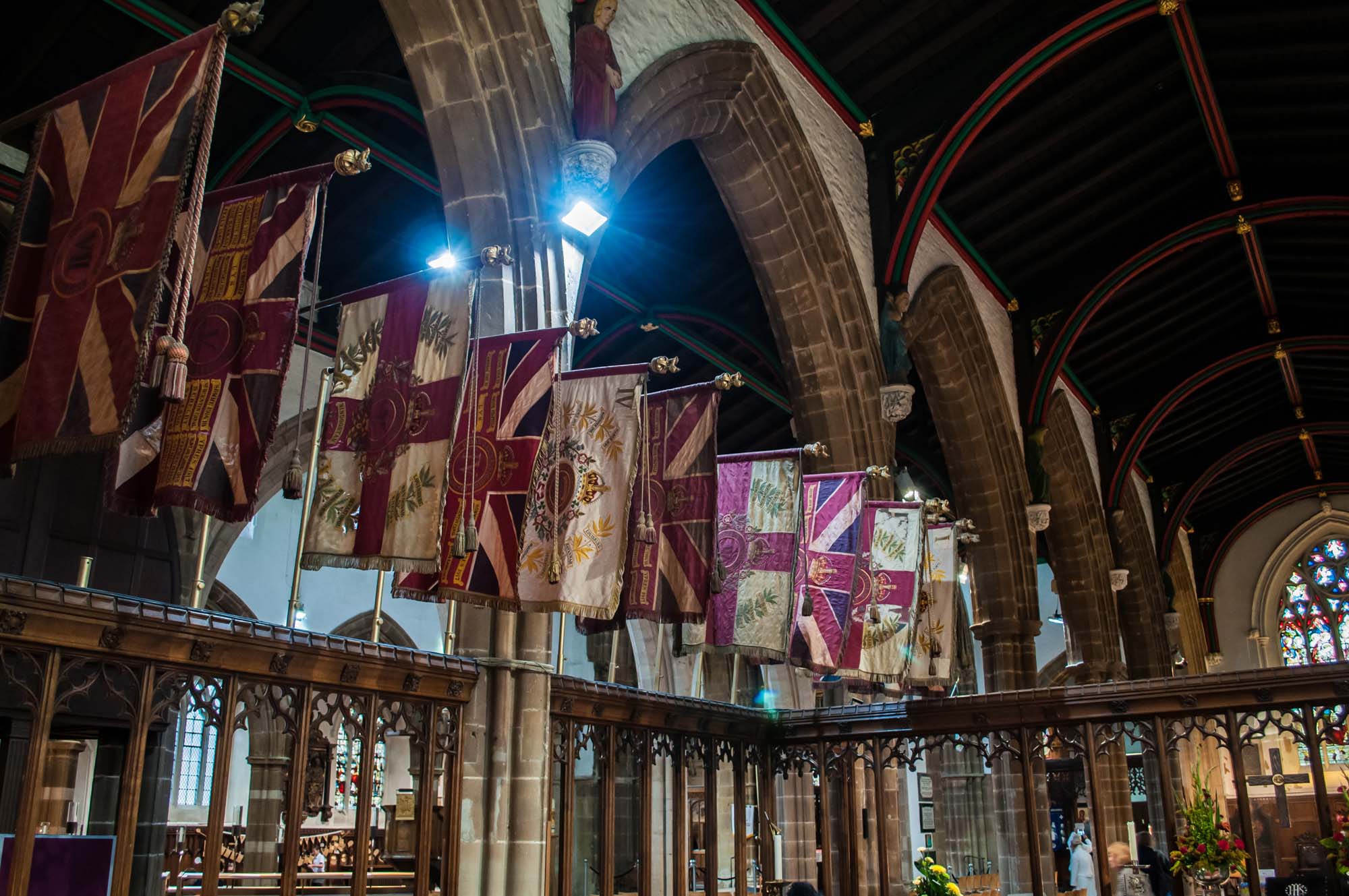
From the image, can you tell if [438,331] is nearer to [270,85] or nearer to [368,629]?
[270,85]

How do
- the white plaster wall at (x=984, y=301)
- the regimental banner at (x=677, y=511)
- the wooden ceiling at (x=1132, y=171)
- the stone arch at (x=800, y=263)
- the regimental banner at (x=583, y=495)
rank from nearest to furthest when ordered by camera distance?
the regimental banner at (x=583, y=495) → the regimental banner at (x=677, y=511) → the stone arch at (x=800, y=263) → the wooden ceiling at (x=1132, y=171) → the white plaster wall at (x=984, y=301)

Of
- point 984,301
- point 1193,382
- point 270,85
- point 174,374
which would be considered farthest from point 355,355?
point 1193,382

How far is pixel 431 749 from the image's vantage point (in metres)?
5.42

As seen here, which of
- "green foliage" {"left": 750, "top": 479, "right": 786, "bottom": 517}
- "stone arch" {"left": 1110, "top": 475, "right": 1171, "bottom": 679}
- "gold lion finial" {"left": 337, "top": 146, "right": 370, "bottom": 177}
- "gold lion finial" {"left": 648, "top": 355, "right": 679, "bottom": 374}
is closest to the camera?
"gold lion finial" {"left": 337, "top": 146, "right": 370, "bottom": 177}

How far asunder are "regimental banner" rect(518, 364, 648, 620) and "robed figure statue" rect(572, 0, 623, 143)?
167 centimetres

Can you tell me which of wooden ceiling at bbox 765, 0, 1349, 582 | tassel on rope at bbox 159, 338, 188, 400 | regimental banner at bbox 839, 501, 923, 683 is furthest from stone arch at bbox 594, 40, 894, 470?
tassel on rope at bbox 159, 338, 188, 400

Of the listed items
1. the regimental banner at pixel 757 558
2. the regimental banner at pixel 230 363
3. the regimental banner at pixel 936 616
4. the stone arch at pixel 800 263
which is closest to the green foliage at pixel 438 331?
the regimental banner at pixel 230 363

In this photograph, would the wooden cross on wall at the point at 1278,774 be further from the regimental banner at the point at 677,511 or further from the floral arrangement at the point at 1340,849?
the regimental banner at the point at 677,511

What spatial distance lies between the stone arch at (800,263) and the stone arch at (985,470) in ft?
8.71

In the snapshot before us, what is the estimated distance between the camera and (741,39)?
345 inches

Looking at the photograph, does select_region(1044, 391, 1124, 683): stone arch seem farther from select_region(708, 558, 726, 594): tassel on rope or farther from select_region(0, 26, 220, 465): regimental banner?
select_region(0, 26, 220, 465): regimental banner

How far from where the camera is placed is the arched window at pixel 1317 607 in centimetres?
2198

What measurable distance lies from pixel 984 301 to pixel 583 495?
9044 millimetres

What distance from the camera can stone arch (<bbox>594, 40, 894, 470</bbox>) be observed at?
29.9 feet
